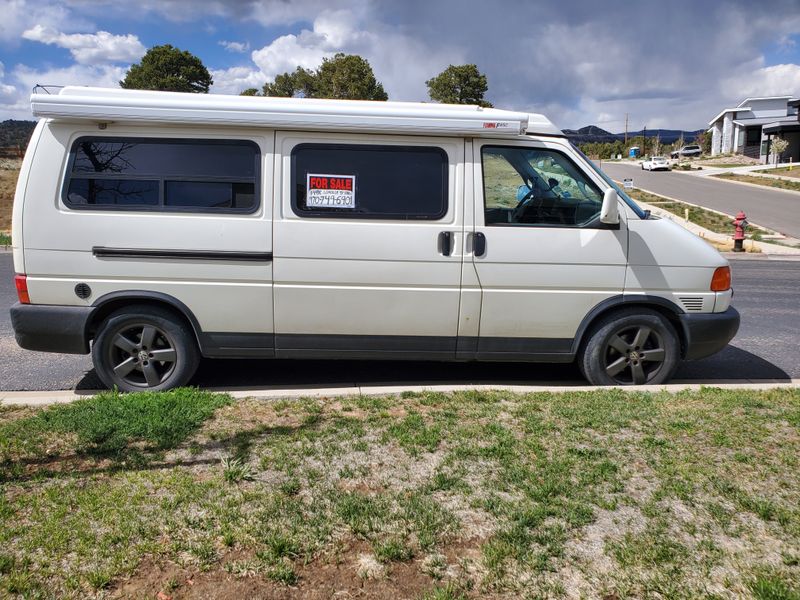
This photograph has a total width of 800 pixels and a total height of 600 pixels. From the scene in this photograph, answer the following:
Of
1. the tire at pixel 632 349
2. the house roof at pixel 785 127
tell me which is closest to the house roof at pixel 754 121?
the house roof at pixel 785 127

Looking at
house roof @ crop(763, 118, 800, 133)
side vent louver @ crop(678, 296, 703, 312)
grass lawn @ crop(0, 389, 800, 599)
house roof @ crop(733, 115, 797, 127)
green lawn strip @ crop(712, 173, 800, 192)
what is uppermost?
house roof @ crop(733, 115, 797, 127)

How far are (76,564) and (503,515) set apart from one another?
1.88 meters

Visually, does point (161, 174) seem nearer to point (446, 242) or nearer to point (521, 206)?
point (446, 242)

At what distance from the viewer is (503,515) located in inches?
126

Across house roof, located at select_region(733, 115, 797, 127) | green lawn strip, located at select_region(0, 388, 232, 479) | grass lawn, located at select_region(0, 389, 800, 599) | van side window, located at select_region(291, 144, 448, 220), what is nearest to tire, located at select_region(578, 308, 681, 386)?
grass lawn, located at select_region(0, 389, 800, 599)

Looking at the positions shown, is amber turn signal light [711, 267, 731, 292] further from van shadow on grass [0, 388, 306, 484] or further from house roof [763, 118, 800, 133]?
house roof [763, 118, 800, 133]

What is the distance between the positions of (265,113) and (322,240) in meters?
1.01

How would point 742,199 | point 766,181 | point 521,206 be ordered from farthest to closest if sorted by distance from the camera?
point 766,181 < point 742,199 < point 521,206

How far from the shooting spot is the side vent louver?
17.5ft

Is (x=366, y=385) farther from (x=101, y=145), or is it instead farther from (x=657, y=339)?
(x=101, y=145)

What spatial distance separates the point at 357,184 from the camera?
16.7 ft

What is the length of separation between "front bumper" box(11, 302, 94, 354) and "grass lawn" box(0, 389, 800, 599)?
0.72 meters

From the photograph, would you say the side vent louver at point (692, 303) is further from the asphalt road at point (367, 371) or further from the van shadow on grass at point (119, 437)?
the van shadow on grass at point (119, 437)

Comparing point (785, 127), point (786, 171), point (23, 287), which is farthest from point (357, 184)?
point (785, 127)
